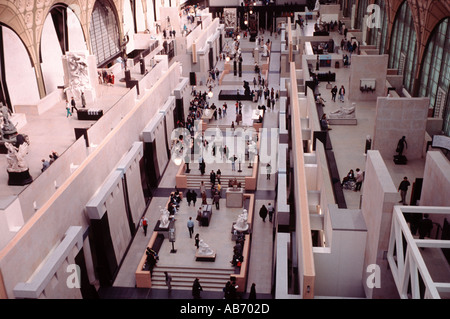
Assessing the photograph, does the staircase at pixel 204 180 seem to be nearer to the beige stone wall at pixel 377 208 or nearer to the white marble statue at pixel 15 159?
the white marble statue at pixel 15 159

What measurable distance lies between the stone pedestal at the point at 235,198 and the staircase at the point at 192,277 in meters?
4.85

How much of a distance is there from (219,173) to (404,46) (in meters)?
13.4

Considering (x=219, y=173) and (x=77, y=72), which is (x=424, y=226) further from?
(x=77, y=72)

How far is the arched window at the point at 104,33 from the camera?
3284 cm

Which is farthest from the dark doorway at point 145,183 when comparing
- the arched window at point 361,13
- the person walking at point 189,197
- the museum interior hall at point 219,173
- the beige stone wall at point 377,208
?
the arched window at point 361,13

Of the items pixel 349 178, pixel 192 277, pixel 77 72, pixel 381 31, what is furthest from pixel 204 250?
pixel 381 31

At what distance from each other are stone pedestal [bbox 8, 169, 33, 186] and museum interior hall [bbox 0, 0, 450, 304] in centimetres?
4

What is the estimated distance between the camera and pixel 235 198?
21922mm

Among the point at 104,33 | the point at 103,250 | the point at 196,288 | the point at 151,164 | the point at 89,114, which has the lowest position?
the point at 196,288

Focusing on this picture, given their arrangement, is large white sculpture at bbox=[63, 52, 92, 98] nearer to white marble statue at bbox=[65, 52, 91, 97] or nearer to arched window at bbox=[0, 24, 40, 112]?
white marble statue at bbox=[65, 52, 91, 97]

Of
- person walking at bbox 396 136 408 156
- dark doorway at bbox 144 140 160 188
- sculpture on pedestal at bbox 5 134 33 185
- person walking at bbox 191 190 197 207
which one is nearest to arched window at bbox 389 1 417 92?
person walking at bbox 396 136 408 156

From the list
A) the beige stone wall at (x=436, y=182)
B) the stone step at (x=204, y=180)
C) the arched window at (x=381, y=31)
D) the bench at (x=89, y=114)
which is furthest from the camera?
the arched window at (x=381, y=31)
